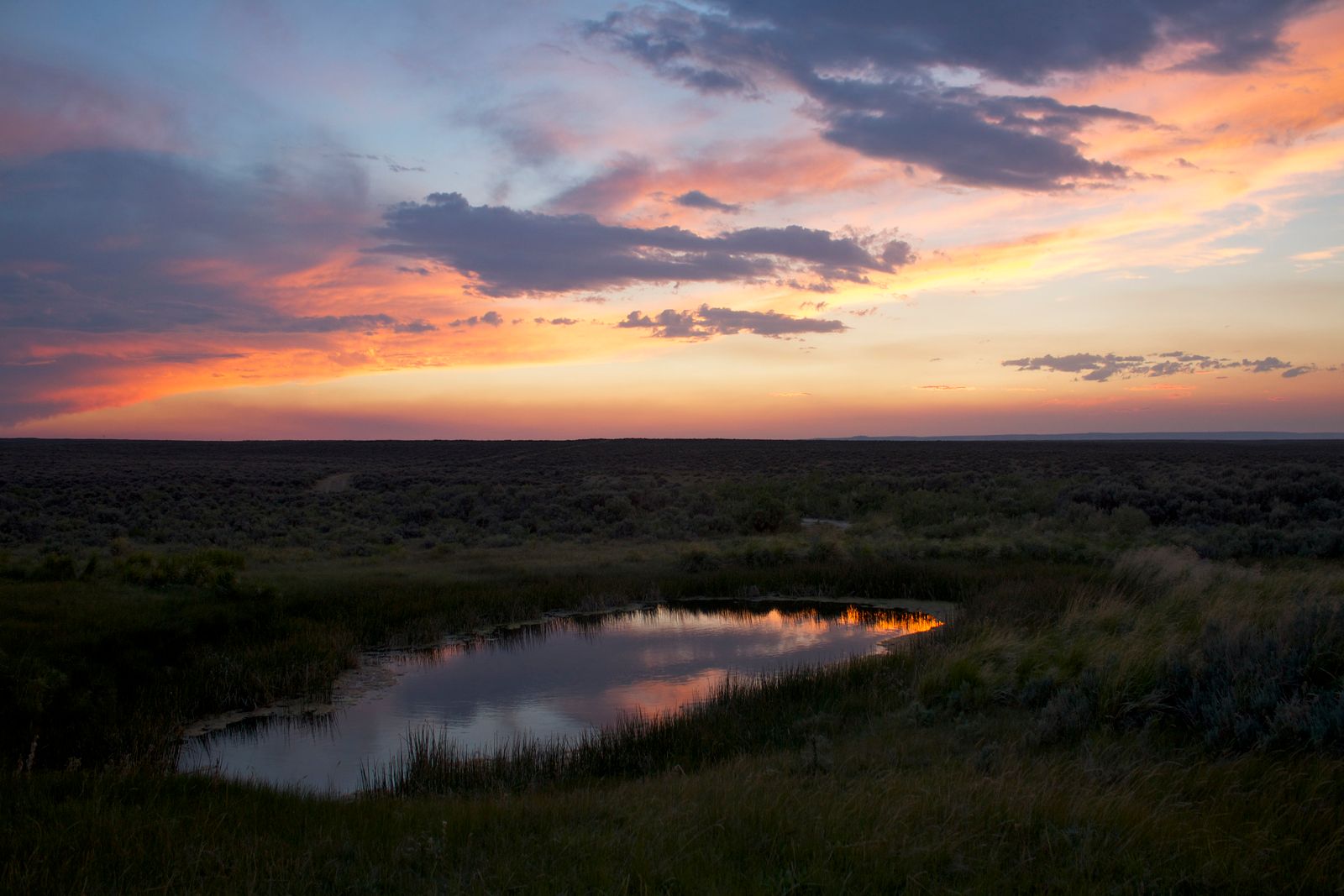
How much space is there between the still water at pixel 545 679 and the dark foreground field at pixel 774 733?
88 centimetres

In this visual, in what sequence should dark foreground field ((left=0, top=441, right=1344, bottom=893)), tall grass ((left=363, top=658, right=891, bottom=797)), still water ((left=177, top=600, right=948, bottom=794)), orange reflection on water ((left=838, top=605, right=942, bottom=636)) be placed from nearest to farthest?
dark foreground field ((left=0, top=441, right=1344, bottom=893)) < tall grass ((left=363, top=658, right=891, bottom=797)) < still water ((left=177, top=600, right=948, bottom=794)) < orange reflection on water ((left=838, top=605, right=942, bottom=636))

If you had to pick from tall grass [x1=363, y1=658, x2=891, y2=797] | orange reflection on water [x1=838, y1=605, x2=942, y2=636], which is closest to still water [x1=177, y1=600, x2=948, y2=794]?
orange reflection on water [x1=838, y1=605, x2=942, y2=636]

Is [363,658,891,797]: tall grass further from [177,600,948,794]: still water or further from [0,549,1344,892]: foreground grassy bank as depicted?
[177,600,948,794]: still water

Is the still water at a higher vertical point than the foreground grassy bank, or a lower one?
lower

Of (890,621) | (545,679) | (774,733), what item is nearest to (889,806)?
(774,733)

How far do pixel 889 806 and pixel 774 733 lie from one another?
13.1 ft

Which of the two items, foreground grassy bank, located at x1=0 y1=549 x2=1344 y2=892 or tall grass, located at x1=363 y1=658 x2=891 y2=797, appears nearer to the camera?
foreground grassy bank, located at x1=0 y1=549 x2=1344 y2=892

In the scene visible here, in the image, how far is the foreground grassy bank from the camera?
16.0ft

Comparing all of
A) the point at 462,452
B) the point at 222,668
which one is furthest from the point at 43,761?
the point at 462,452

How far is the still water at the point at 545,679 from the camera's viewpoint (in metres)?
10.4

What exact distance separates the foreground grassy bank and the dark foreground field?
0.03m

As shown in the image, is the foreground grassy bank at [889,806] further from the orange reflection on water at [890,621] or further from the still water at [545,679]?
the orange reflection on water at [890,621]

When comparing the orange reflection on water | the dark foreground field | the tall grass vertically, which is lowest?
the orange reflection on water

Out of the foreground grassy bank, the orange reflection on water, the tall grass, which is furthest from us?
the orange reflection on water
